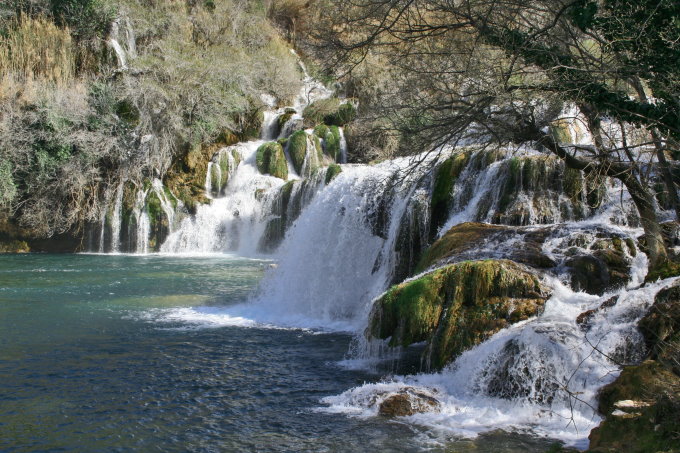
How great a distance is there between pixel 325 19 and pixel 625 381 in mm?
5451

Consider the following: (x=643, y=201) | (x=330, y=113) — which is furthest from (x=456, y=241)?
(x=330, y=113)

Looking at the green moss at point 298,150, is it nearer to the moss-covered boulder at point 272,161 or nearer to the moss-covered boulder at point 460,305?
the moss-covered boulder at point 272,161

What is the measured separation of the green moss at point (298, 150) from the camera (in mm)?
23781

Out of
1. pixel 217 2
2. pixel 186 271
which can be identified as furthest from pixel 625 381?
pixel 217 2

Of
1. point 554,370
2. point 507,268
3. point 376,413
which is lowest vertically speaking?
point 376,413

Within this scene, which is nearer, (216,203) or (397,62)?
(397,62)

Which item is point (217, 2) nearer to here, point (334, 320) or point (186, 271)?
point (186, 271)

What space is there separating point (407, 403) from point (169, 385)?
2.88 meters

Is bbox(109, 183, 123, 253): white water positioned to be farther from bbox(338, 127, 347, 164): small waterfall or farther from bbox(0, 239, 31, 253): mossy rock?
bbox(338, 127, 347, 164): small waterfall

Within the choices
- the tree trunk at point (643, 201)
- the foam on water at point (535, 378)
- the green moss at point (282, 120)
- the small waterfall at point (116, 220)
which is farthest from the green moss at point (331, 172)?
the foam on water at point (535, 378)

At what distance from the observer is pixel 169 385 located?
7223 millimetres

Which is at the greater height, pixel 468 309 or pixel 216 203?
pixel 216 203

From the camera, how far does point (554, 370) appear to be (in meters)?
6.05

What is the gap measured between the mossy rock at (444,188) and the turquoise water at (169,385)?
2834mm
